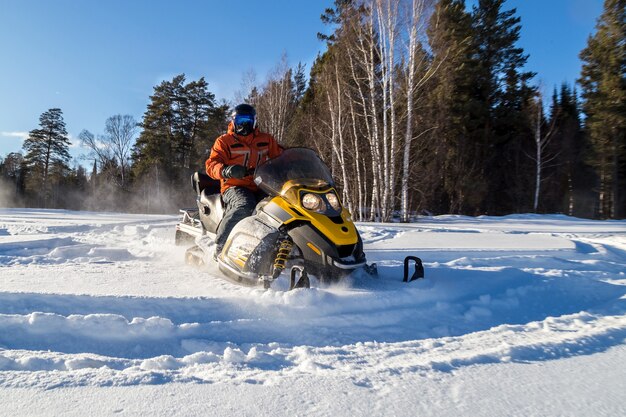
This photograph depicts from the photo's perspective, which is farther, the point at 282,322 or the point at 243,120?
the point at 243,120

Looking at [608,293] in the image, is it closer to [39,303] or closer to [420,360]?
[420,360]

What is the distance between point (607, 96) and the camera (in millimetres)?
21406

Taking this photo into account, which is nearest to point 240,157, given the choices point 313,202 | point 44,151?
point 313,202

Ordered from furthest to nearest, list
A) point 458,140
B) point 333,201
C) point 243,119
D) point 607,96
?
1. point 458,140
2. point 607,96
3. point 243,119
4. point 333,201

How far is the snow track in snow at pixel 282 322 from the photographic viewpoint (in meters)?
1.74

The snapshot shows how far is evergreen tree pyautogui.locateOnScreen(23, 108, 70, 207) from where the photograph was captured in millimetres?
32312

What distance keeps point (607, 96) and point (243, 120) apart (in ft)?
82.6

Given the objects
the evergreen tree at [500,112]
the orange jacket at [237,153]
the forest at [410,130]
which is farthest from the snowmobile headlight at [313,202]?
the evergreen tree at [500,112]

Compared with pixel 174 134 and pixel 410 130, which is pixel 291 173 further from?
pixel 174 134

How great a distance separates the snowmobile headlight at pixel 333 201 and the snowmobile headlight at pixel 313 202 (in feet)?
0.29

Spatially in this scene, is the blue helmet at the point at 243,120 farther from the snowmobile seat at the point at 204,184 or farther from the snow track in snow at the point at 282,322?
the snow track in snow at the point at 282,322

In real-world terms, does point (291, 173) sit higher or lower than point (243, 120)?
lower

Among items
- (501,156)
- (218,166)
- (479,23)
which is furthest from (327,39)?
(218,166)

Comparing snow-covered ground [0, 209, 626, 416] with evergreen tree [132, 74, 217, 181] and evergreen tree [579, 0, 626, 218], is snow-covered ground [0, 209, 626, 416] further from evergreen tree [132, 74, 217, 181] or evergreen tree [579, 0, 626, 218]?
evergreen tree [132, 74, 217, 181]
